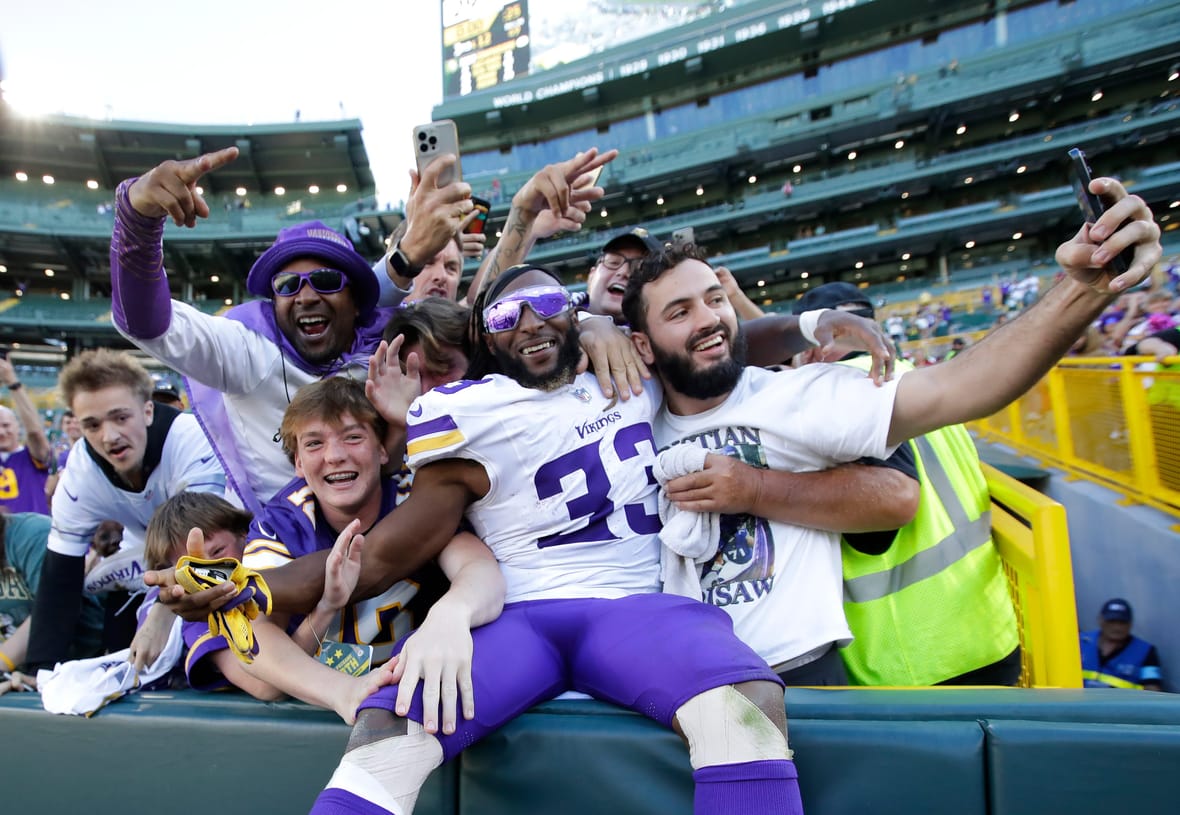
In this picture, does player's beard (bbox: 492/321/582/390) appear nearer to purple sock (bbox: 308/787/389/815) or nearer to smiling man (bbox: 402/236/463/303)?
purple sock (bbox: 308/787/389/815)

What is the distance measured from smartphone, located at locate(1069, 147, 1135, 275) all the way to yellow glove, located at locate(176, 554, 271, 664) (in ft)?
6.65

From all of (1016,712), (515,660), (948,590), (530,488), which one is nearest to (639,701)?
(515,660)

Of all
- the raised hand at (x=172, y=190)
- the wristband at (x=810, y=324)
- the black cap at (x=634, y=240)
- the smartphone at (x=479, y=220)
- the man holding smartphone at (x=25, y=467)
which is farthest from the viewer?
the man holding smartphone at (x=25, y=467)

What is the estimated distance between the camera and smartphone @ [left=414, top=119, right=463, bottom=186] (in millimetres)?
2227

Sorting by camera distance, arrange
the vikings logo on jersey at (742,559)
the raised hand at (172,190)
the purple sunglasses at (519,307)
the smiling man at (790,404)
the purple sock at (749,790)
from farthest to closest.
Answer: the purple sunglasses at (519,307) < the vikings logo on jersey at (742,559) < the raised hand at (172,190) < the smiling man at (790,404) < the purple sock at (749,790)

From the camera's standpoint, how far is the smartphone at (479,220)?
3.05 metres

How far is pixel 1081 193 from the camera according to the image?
4.63ft

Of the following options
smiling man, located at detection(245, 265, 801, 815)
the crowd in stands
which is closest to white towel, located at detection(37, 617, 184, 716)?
the crowd in stands

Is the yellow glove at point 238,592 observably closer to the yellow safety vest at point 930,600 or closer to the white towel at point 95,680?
the white towel at point 95,680

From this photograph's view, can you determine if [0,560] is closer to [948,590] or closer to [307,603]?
[307,603]

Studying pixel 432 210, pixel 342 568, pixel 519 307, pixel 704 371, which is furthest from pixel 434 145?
pixel 342 568

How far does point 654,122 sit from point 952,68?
14451mm

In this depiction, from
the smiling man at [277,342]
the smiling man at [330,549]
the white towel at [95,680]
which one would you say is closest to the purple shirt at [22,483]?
the smiling man at [277,342]

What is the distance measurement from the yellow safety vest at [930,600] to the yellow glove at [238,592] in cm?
165
